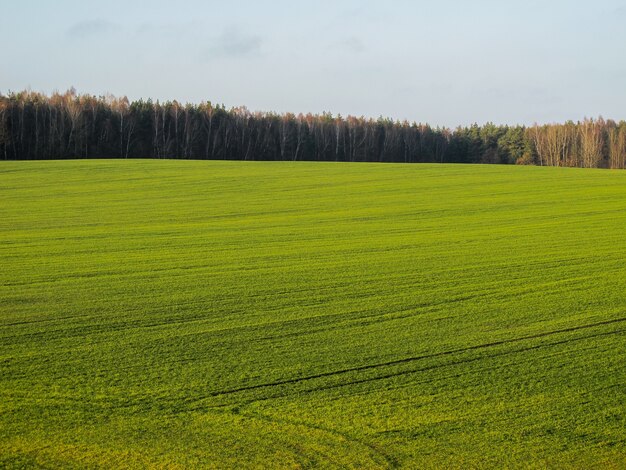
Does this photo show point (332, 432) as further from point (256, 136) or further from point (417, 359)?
point (256, 136)

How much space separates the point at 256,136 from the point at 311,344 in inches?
2467

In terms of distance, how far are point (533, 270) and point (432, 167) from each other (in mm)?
27190

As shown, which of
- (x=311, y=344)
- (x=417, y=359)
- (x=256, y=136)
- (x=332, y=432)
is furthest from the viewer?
(x=256, y=136)

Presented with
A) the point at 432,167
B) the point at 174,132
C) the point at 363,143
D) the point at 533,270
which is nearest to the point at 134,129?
the point at 174,132

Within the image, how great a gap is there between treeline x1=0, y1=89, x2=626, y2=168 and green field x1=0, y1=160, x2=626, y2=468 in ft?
135

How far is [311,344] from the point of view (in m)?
8.36

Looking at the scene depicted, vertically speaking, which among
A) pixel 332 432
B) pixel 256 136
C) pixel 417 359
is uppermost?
pixel 256 136

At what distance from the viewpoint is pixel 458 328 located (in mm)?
9078

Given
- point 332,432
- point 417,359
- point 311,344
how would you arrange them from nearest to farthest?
point 332,432 → point 417,359 → point 311,344

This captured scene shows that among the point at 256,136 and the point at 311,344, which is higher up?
the point at 256,136

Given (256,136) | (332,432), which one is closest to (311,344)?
(332,432)

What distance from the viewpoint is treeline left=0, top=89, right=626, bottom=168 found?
58.5 meters

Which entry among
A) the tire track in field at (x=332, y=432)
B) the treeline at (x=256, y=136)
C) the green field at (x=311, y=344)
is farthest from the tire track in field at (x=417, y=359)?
the treeline at (x=256, y=136)

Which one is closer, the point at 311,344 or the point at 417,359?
the point at 417,359
